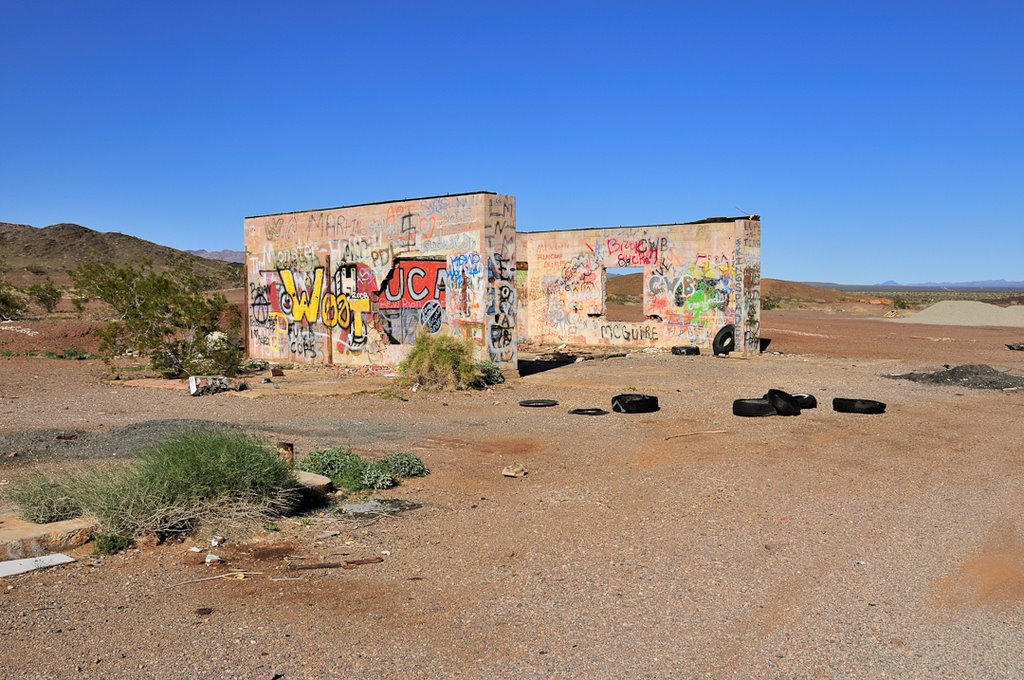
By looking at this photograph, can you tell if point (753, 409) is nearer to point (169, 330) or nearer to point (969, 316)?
point (169, 330)

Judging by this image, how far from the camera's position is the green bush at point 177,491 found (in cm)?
603

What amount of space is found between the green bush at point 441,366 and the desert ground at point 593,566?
3.19m

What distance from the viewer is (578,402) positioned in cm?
1359

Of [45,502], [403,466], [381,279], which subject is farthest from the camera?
[381,279]

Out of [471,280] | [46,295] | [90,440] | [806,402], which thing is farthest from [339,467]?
[46,295]

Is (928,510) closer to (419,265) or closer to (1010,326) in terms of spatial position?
(419,265)

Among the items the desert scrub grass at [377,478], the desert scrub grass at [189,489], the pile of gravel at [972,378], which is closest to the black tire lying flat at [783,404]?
the pile of gravel at [972,378]

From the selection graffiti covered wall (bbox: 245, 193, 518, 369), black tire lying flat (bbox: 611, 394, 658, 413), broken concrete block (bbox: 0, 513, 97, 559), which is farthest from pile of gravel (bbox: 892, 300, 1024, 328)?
broken concrete block (bbox: 0, 513, 97, 559)

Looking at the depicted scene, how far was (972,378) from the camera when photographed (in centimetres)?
1553

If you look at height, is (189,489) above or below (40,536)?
above

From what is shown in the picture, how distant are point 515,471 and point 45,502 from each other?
4014 mm

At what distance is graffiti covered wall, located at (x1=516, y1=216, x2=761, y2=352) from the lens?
22.4m

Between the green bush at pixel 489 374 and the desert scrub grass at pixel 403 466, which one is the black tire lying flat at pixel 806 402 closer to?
the green bush at pixel 489 374

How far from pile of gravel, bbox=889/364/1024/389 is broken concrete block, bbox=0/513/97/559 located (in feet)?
47.1
